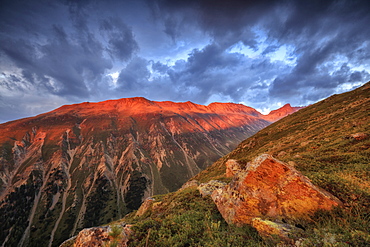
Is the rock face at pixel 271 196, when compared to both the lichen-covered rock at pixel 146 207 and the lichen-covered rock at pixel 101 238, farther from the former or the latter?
the lichen-covered rock at pixel 146 207

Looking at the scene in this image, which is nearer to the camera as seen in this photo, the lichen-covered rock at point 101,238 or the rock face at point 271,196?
the lichen-covered rock at point 101,238

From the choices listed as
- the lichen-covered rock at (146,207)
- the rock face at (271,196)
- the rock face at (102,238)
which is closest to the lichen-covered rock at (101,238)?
the rock face at (102,238)

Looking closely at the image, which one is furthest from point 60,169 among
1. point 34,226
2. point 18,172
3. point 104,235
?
point 104,235

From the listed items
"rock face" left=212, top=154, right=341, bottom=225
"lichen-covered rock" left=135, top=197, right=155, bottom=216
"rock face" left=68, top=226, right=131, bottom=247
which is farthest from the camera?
"lichen-covered rock" left=135, top=197, right=155, bottom=216

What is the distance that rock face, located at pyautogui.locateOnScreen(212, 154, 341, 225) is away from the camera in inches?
317

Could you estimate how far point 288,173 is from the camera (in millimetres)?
9422

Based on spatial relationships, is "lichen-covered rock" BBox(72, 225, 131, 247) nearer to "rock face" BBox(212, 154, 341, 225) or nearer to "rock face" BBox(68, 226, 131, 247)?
"rock face" BBox(68, 226, 131, 247)

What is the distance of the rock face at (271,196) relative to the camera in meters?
8.05

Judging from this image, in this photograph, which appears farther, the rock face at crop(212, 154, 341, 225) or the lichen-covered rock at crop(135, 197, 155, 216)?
the lichen-covered rock at crop(135, 197, 155, 216)

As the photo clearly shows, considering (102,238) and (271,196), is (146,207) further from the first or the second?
(271,196)

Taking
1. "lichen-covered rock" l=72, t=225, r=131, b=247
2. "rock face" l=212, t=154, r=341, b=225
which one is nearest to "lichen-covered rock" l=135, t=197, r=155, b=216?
"rock face" l=212, t=154, r=341, b=225

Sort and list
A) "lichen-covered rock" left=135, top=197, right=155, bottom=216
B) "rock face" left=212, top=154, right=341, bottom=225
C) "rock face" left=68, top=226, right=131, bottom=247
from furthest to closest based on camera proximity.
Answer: "lichen-covered rock" left=135, top=197, right=155, bottom=216, "rock face" left=212, top=154, right=341, bottom=225, "rock face" left=68, top=226, right=131, bottom=247

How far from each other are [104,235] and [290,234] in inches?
357

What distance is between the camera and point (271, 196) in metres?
9.20
